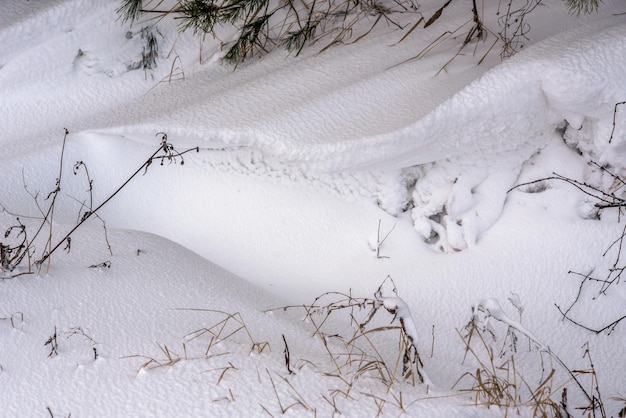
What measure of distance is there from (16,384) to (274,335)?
0.69m

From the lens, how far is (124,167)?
8.79 ft

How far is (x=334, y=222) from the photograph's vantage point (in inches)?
100

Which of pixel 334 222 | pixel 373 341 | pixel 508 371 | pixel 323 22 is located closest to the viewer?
pixel 508 371

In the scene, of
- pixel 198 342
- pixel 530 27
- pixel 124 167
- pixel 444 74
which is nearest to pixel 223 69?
pixel 124 167

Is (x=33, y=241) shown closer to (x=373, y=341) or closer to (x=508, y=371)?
(x=373, y=341)

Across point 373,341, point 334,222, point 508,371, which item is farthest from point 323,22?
point 508,371

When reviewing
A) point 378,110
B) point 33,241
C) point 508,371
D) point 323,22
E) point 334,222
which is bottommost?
point 508,371

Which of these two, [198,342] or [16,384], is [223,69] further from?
[16,384]

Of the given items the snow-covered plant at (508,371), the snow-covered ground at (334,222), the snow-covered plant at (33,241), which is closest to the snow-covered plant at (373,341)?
the snow-covered ground at (334,222)

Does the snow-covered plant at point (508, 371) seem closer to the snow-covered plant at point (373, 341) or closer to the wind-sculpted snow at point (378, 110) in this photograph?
the snow-covered plant at point (373, 341)

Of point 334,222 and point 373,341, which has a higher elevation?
point 334,222

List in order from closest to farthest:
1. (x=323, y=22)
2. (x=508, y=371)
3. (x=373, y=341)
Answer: (x=508, y=371), (x=373, y=341), (x=323, y=22)

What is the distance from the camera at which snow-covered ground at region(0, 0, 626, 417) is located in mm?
1792

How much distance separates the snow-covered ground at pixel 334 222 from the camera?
1.79 meters
